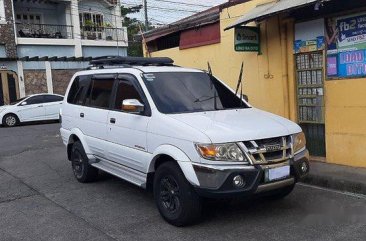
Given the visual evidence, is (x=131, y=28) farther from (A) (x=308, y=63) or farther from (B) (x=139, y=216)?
(B) (x=139, y=216)

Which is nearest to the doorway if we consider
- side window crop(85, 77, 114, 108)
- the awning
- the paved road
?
the paved road

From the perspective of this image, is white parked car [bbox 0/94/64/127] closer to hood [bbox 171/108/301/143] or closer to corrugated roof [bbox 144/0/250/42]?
corrugated roof [bbox 144/0/250/42]

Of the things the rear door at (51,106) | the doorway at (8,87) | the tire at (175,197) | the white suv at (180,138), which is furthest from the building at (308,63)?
the doorway at (8,87)

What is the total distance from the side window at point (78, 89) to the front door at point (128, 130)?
127cm

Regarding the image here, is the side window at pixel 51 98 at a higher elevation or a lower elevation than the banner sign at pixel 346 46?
lower

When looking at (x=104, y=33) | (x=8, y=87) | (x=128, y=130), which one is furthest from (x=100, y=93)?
(x=104, y=33)

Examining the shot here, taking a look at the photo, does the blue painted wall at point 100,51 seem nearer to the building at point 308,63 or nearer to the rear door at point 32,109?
the rear door at point 32,109

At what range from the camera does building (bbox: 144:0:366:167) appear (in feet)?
24.3

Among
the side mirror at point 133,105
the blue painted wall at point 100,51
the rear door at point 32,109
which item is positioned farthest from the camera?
the blue painted wall at point 100,51

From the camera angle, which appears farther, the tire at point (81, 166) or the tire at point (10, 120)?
the tire at point (10, 120)

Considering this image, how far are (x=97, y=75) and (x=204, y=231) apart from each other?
337cm

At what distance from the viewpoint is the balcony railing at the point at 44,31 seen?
1069 inches

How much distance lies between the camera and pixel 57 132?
15805mm

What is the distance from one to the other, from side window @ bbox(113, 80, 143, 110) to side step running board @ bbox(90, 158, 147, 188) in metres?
0.84
